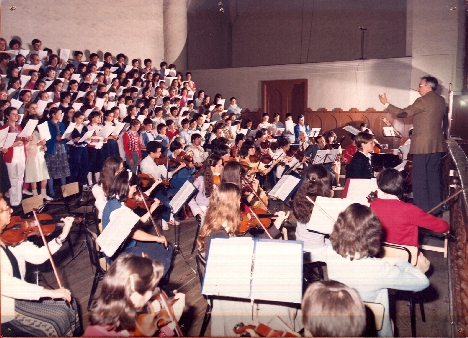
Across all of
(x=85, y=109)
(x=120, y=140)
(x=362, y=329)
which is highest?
(x=85, y=109)

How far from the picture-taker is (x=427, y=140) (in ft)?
18.8

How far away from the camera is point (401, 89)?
44.1 feet

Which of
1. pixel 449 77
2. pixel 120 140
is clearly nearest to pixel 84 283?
pixel 120 140

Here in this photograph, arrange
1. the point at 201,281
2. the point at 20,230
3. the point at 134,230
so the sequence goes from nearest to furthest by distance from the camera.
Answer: the point at 201,281
the point at 20,230
the point at 134,230

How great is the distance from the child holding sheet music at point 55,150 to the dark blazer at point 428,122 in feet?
19.5

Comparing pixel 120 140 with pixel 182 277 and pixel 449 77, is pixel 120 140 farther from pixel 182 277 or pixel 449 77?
pixel 449 77

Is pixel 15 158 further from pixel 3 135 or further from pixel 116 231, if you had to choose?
pixel 116 231

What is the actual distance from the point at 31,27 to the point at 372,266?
36.1ft

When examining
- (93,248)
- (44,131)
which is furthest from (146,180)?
(44,131)

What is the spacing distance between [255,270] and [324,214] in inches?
48.1

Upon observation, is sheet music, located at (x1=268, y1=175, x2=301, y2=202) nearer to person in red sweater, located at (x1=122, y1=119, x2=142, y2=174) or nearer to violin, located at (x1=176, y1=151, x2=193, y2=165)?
violin, located at (x1=176, y1=151, x2=193, y2=165)

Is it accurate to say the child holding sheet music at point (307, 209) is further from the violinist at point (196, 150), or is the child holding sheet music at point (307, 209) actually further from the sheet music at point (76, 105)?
the sheet music at point (76, 105)

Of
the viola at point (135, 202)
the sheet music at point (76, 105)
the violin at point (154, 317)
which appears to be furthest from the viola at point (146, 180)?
the sheet music at point (76, 105)

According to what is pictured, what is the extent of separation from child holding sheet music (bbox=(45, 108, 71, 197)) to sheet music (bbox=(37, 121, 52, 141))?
357mm
